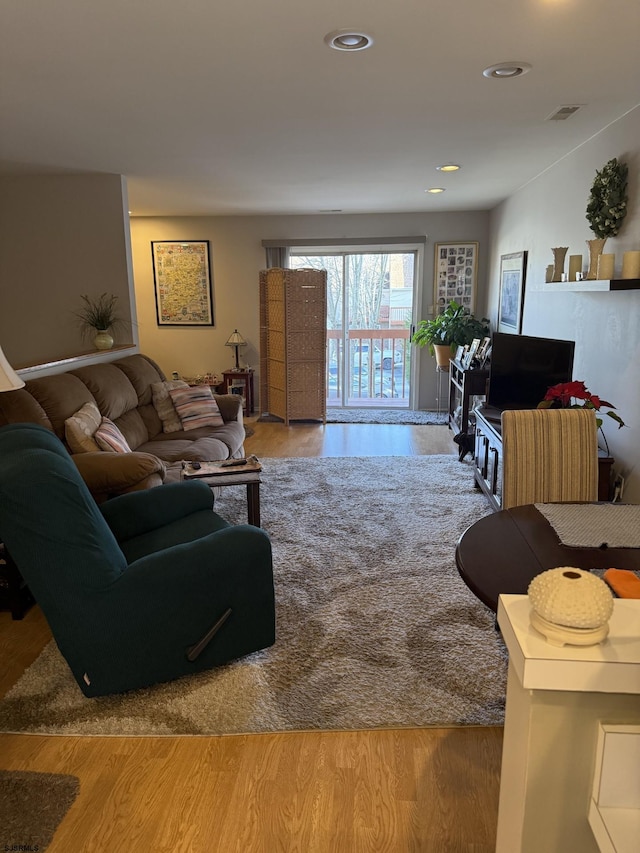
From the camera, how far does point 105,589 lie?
6.30 feet

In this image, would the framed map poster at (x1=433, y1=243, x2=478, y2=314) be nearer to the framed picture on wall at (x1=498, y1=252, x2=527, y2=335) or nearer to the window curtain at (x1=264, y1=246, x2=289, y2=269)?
the framed picture on wall at (x1=498, y1=252, x2=527, y2=335)

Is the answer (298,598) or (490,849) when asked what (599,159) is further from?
(490,849)

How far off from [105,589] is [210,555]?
360mm

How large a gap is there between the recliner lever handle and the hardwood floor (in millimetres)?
266

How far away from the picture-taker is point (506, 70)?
2461 mm

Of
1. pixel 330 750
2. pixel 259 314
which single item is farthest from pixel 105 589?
pixel 259 314

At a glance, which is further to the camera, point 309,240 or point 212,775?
point 309,240

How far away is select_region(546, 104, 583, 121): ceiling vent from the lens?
2.94 meters

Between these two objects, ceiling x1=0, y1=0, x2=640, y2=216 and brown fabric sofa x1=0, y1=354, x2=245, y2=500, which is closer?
ceiling x1=0, y1=0, x2=640, y2=216

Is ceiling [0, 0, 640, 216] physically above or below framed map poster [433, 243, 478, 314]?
above

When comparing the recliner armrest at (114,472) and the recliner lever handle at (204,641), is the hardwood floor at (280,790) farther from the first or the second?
the recliner armrest at (114,472)

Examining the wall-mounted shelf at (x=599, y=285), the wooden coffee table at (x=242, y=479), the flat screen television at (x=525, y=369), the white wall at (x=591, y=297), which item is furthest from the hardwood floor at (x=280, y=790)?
the flat screen television at (x=525, y=369)

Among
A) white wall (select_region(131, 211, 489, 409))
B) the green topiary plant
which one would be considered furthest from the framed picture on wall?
the green topiary plant

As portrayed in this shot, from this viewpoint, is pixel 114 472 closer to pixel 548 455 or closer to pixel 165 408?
pixel 165 408
